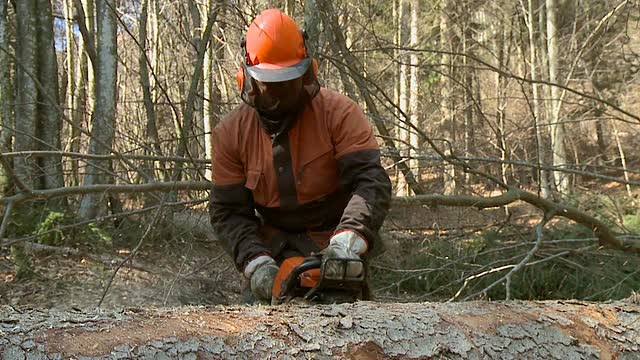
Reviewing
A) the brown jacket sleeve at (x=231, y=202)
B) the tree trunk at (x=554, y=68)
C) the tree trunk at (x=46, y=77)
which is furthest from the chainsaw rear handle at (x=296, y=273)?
the tree trunk at (x=554, y=68)

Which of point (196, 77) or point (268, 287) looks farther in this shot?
point (196, 77)

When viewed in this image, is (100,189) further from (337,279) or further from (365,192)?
(337,279)

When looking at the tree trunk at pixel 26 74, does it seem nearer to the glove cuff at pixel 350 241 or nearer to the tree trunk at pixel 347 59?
the tree trunk at pixel 347 59

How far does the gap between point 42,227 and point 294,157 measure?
389 cm

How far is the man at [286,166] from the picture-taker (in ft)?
8.34

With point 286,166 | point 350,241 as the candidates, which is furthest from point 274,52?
point 350,241

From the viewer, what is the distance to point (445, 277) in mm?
5875

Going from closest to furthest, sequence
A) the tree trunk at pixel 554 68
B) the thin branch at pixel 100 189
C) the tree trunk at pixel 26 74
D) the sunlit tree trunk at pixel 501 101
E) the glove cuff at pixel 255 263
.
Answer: the glove cuff at pixel 255 263 → the thin branch at pixel 100 189 → the sunlit tree trunk at pixel 501 101 → the tree trunk at pixel 26 74 → the tree trunk at pixel 554 68

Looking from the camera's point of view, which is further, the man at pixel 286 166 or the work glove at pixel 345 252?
the man at pixel 286 166

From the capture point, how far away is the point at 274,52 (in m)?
2.54

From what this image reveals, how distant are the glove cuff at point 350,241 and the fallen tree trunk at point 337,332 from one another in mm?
535

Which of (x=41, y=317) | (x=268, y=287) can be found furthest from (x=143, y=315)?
(x=268, y=287)

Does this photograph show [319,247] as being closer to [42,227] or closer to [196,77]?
[196,77]

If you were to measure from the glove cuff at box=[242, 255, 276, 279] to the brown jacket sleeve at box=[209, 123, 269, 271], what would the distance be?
81mm
